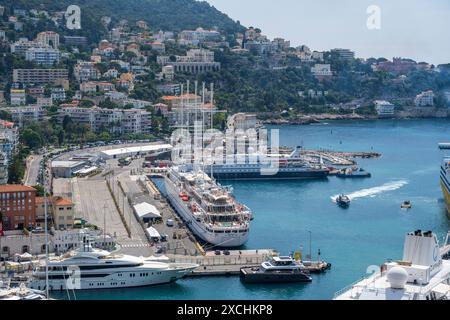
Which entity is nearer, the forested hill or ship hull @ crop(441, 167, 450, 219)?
ship hull @ crop(441, 167, 450, 219)

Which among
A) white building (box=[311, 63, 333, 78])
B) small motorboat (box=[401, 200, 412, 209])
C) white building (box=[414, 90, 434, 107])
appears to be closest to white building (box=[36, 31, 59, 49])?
white building (box=[311, 63, 333, 78])

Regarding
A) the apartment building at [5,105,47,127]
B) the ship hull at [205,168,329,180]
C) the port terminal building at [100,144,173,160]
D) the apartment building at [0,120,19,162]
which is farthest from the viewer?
the apartment building at [5,105,47,127]

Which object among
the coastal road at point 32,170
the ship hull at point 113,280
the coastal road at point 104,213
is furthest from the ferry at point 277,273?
the coastal road at point 32,170

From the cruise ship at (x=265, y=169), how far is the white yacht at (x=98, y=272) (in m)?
5.50

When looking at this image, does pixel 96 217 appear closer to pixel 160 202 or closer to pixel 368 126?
pixel 160 202

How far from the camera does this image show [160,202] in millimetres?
7949

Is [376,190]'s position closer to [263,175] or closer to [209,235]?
[263,175]

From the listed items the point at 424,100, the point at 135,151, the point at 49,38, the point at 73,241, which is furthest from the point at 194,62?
the point at 73,241

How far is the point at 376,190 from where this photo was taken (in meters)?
9.40

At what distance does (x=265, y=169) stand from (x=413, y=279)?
7.92 m

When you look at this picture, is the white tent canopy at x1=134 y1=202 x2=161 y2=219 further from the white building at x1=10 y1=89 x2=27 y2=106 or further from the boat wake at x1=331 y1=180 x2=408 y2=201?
the white building at x1=10 y1=89 x2=27 y2=106

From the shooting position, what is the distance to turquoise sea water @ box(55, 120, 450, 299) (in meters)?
4.96

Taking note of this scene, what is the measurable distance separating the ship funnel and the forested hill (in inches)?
725
